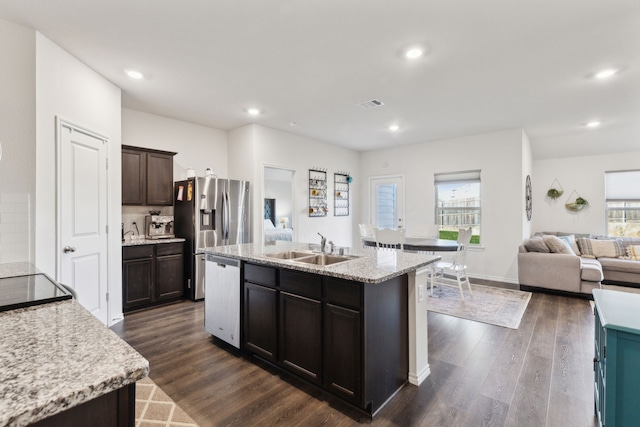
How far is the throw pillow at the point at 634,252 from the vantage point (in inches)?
199

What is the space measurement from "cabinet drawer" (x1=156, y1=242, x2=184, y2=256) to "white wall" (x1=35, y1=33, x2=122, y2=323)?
61cm

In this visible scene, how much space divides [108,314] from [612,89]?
6244mm

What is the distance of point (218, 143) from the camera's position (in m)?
5.23

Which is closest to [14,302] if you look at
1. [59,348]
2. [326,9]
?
[59,348]

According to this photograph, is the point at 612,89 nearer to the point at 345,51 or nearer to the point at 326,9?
the point at 345,51

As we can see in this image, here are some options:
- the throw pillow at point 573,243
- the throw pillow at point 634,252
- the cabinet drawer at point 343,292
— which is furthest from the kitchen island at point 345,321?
the throw pillow at point 634,252

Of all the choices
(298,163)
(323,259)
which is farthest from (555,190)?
(323,259)

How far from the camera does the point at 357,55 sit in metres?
2.77

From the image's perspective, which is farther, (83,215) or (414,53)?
(83,215)

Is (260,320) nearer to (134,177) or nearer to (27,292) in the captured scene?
(27,292)

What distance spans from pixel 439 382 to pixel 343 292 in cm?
111

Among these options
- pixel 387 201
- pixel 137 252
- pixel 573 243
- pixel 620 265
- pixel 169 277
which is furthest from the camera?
pixel 387 201

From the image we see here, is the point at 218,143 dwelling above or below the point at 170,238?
above

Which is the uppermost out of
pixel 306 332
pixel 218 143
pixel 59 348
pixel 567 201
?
pixel 218 143
